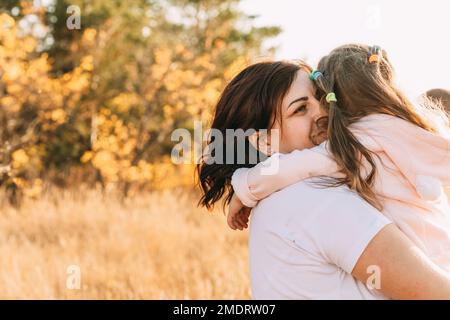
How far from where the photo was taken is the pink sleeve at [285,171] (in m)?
1.70

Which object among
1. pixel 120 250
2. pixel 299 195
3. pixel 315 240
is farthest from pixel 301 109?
pixel 120 250

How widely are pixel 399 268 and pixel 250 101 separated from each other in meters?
0.73

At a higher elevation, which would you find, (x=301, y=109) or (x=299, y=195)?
(x=301, y=109)

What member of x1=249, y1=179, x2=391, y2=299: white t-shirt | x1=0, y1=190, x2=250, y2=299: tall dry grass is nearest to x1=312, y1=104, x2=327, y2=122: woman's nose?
x1=249, y1=179, x2=391, y2=299: white t-shirt

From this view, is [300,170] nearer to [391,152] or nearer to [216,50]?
[391,152]

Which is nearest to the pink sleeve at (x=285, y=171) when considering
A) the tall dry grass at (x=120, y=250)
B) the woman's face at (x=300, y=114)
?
the woman's face at (x=300, y=114)

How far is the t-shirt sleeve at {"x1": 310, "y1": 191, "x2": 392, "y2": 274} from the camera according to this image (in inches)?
58.6

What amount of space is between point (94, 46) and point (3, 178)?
2.22 meters

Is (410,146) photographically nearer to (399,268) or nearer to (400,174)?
(400,174)

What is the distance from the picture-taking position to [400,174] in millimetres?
1758

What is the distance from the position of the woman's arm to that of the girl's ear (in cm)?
58

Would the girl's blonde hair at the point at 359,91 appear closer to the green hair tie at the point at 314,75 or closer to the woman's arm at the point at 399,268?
the green hair tie at the point at 314,75

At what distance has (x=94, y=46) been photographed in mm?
8562
